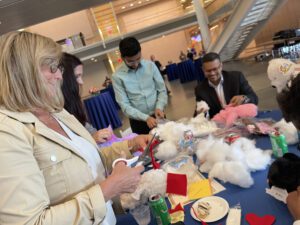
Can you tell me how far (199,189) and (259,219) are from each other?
355 mm

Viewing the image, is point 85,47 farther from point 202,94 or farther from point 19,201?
point 19,201

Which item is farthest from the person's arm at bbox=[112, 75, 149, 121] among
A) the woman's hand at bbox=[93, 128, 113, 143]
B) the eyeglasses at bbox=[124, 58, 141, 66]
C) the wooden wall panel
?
the wooden wall panel

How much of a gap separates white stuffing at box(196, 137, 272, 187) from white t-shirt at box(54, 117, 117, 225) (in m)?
0.55

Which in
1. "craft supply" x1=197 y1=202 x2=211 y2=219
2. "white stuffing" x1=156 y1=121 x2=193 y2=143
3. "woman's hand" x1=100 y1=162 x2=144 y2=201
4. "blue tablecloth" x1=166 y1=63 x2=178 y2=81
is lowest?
"blue tablecloth" x1=166 y1=63 x2=178 y2=81

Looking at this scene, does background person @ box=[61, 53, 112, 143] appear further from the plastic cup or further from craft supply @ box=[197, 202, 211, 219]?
craft supply @ box=[197, 202, 211, 219]

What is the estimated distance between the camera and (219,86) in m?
2.56

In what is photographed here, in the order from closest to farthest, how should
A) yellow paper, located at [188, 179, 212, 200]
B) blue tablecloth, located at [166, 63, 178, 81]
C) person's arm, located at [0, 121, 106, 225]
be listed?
person's arm, located at [0, 121, 106, 225], yellow paper, located at [188, 179, 212, 200], blue tablecloth, located at [166, 63, 178, 81]

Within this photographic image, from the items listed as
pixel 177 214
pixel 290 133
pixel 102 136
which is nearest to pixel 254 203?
pixel 177 214

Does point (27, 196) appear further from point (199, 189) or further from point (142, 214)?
point (199, 189)

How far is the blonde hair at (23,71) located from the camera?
895mm

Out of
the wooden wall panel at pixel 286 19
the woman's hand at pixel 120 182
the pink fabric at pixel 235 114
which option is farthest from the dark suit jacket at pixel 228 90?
the wooden wall panel at pixel 286 19

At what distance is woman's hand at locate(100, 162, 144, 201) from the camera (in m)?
0.95

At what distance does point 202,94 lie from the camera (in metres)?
2.59

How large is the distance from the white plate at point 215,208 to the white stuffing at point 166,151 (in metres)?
0.46
